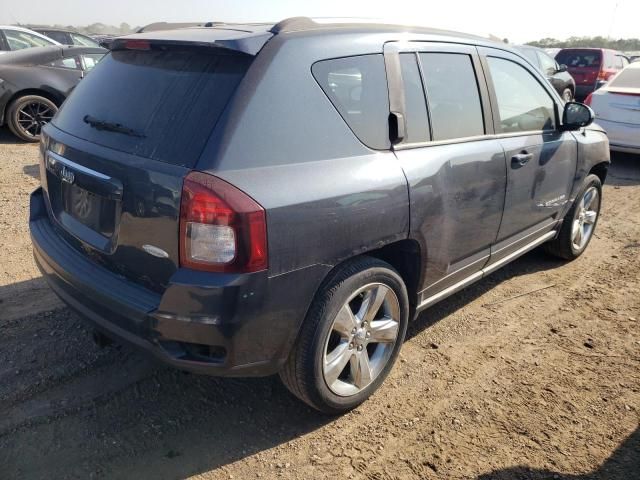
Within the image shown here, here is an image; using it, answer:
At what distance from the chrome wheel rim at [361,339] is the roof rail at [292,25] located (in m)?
1.24

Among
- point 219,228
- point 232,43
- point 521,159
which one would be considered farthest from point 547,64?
point 219,228

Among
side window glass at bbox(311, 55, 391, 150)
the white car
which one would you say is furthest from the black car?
the white car

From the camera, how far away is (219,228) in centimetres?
204

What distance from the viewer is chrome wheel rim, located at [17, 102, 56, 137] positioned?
7.80 metres

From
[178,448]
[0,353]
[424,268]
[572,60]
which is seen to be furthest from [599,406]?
[572,60]

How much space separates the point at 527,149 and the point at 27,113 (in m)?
7.21

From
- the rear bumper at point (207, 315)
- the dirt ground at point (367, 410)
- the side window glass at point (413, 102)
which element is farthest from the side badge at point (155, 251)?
the side window glass at point (413, 102)

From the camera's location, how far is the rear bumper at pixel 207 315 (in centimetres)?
209

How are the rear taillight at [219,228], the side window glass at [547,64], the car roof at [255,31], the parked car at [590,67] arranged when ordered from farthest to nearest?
the parked car at [590,67] < the side window glass at [547,64] < the car roof at [255,31] < the rear taillight at [219,228]

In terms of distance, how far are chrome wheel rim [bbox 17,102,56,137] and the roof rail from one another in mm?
6650

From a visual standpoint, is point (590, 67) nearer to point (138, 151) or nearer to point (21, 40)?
point (21, 40)

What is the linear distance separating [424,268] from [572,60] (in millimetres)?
16076

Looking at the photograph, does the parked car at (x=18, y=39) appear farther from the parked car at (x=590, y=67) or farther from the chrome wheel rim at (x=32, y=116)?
the parked car at (x=590, y=67)

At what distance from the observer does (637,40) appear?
203 ft
